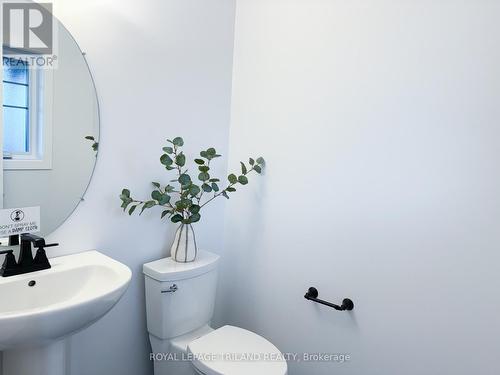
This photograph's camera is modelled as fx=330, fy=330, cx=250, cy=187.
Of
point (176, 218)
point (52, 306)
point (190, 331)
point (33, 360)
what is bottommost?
point (190, 331)

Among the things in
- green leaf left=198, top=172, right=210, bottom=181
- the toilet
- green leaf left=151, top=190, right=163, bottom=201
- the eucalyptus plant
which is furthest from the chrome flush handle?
green leaf left=198, top=172, right=210, bottom=181

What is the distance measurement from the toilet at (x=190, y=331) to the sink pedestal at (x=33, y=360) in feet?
1.46

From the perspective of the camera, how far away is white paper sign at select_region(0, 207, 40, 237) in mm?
1129

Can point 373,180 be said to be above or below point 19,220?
above

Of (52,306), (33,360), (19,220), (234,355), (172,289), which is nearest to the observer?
(52,306)

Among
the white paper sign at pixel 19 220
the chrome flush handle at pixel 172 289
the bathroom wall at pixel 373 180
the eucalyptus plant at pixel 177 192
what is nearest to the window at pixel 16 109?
the white paper sign at pixel 19 220

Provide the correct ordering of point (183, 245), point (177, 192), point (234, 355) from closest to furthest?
point (234, 355) → point (183, 245) → point (177, 192)

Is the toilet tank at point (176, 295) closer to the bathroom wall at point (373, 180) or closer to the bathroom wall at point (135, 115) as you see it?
the bathroom wall at point (135, 115)

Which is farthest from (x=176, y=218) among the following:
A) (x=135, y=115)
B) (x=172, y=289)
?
(x=135, y=115)

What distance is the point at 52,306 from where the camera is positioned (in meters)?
0.89

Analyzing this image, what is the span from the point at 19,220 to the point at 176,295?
26.7 inches

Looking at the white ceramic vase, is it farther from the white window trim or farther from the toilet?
the white window trim

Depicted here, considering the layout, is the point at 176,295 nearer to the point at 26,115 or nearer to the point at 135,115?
the point at 135,115

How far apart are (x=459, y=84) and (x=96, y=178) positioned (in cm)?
145
